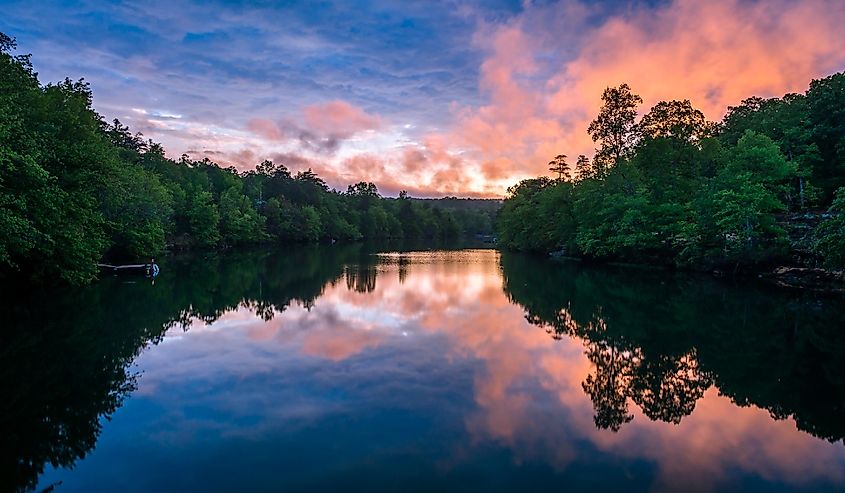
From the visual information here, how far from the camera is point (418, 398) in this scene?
9.78 metres

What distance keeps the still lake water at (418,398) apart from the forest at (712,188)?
9.82m

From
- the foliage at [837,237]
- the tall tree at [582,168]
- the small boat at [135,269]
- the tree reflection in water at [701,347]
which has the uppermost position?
the tall tree at [582,168]

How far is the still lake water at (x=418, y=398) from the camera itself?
22.4ft

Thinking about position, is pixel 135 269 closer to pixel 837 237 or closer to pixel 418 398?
pixel 418 398

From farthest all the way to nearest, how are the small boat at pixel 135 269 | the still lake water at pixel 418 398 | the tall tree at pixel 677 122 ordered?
the tall tree at pixel 677 122, the small boat at pixel 135 269, the still lake water at pixel 418 398

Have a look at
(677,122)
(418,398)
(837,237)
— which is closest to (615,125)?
(677,122)

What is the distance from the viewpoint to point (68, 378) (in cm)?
1048

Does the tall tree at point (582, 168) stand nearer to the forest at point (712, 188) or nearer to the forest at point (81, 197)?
the forest at point (712, 188)

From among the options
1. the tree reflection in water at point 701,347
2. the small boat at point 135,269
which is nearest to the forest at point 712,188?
the tree reflection in water at point 701,347

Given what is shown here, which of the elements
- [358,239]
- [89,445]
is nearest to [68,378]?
[89,445]

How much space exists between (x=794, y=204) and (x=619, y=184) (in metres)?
12.2

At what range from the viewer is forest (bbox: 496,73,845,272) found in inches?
1131

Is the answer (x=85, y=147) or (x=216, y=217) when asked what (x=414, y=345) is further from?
(x=216, y=217)

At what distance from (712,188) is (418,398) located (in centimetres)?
2922
